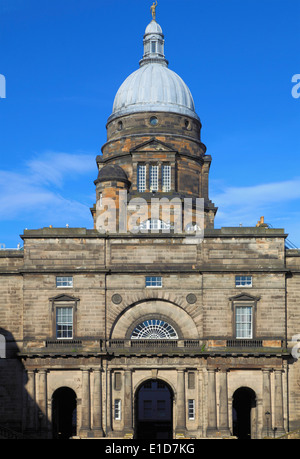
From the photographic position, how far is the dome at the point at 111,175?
68500mm

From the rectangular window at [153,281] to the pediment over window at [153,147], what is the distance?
13933 millimetres

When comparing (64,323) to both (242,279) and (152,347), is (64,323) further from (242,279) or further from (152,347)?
(242,279)

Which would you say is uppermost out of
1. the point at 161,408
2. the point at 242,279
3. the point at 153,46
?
the point at 153,46

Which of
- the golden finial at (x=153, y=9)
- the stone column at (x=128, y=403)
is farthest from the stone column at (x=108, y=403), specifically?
the golden finial at (x=153, y=9)

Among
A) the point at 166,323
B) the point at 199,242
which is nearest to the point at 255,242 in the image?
the point at 199,242

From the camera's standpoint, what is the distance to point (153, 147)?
2864 inches

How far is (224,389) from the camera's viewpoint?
6075 cm

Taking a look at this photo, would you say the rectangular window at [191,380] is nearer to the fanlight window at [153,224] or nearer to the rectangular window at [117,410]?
the rectangular window at [117,410]

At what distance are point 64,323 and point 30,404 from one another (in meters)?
6.03

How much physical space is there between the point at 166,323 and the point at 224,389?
6.23 meters

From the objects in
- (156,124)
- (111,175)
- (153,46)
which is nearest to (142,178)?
(111,175)

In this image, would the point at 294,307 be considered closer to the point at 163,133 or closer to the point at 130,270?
the point at 130,270

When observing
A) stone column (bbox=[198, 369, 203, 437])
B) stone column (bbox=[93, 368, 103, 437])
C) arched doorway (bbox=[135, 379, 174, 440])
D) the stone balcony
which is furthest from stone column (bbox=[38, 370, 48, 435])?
arched doorway (bbox=[135, 379, 174, 440])

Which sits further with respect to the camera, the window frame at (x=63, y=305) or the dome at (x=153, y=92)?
the dome at (x=153, y=92)
